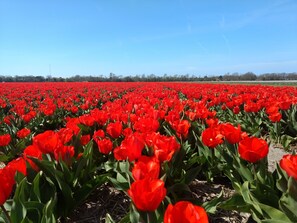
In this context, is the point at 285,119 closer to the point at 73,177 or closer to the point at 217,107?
the point at 217,107

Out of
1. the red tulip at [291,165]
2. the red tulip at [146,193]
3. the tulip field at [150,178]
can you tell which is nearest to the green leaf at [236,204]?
the tulip field at [150,178]

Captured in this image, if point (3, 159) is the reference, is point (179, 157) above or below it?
above

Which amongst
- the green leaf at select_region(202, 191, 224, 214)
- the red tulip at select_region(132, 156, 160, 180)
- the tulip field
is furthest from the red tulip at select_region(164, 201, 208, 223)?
the green leaf at select_region(202, 191, 224, 214)

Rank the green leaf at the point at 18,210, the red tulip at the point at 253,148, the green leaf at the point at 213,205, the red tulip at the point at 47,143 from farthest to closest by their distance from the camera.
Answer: the red tulip at the point at 47,143 → the green leaf at the point at 213,205 → the red tulip at the point at 253,148 → the green leaf at the point at 18,210

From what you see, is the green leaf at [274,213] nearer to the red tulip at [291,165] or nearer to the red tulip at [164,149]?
the red tulip at [291,165]

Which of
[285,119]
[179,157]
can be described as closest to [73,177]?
[179,157]

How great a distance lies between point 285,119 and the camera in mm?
5734

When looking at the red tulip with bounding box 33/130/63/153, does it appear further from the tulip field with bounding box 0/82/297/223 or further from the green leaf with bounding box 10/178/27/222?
the green leaf with bounding box 10/178/27/222

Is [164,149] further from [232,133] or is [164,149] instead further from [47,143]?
[47,143]

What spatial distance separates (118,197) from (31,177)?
882 millimetres

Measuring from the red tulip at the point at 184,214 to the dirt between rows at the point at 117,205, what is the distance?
4.35ft

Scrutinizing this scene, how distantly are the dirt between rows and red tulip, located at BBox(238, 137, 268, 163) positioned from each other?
1.34 ft

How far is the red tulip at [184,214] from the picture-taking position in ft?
3.47

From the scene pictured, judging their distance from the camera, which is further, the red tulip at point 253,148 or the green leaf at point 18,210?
the red tulip at point 253,148
